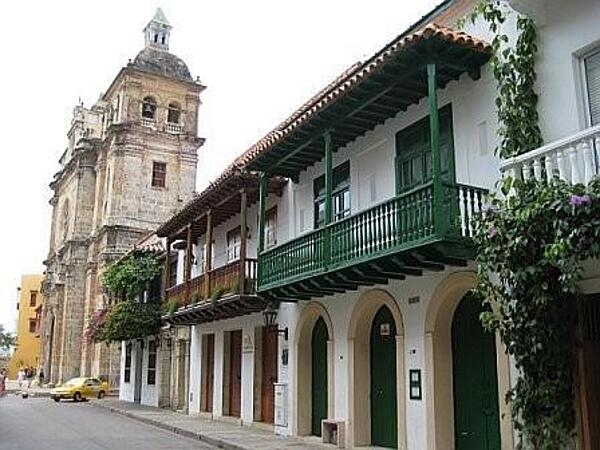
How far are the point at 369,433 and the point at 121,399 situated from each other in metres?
21.6

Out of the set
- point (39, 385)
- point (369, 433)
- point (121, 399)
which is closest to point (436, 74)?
point (369, 433)

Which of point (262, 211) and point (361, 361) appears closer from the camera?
point (361, 361)

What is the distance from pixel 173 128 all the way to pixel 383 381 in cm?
3097

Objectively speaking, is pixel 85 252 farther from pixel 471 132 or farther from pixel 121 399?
pixel 471 132

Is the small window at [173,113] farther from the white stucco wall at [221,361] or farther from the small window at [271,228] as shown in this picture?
the small window at [271,228]

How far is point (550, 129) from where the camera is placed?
9492mm

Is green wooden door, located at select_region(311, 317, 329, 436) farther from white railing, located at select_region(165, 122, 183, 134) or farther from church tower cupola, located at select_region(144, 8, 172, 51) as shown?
church tower cupola, located at select_region(144, 8, 172, 51)

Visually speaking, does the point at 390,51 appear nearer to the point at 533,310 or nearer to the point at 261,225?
the point at 533,310

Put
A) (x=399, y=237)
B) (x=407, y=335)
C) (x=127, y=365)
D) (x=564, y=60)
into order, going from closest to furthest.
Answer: (x=564, y=60) → (x=399, y=237) → (x=407, y=335) → (x=127, y=365)

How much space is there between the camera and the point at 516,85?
9898 mm

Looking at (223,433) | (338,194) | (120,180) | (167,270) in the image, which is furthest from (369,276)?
(120,180)

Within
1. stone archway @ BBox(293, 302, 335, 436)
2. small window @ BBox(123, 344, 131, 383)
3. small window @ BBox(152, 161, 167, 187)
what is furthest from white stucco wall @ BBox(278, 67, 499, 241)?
small window @ BBox(152, 161, 167, 187)

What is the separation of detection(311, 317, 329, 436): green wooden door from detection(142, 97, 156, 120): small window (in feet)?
93.9

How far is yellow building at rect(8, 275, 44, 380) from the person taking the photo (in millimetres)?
71062
